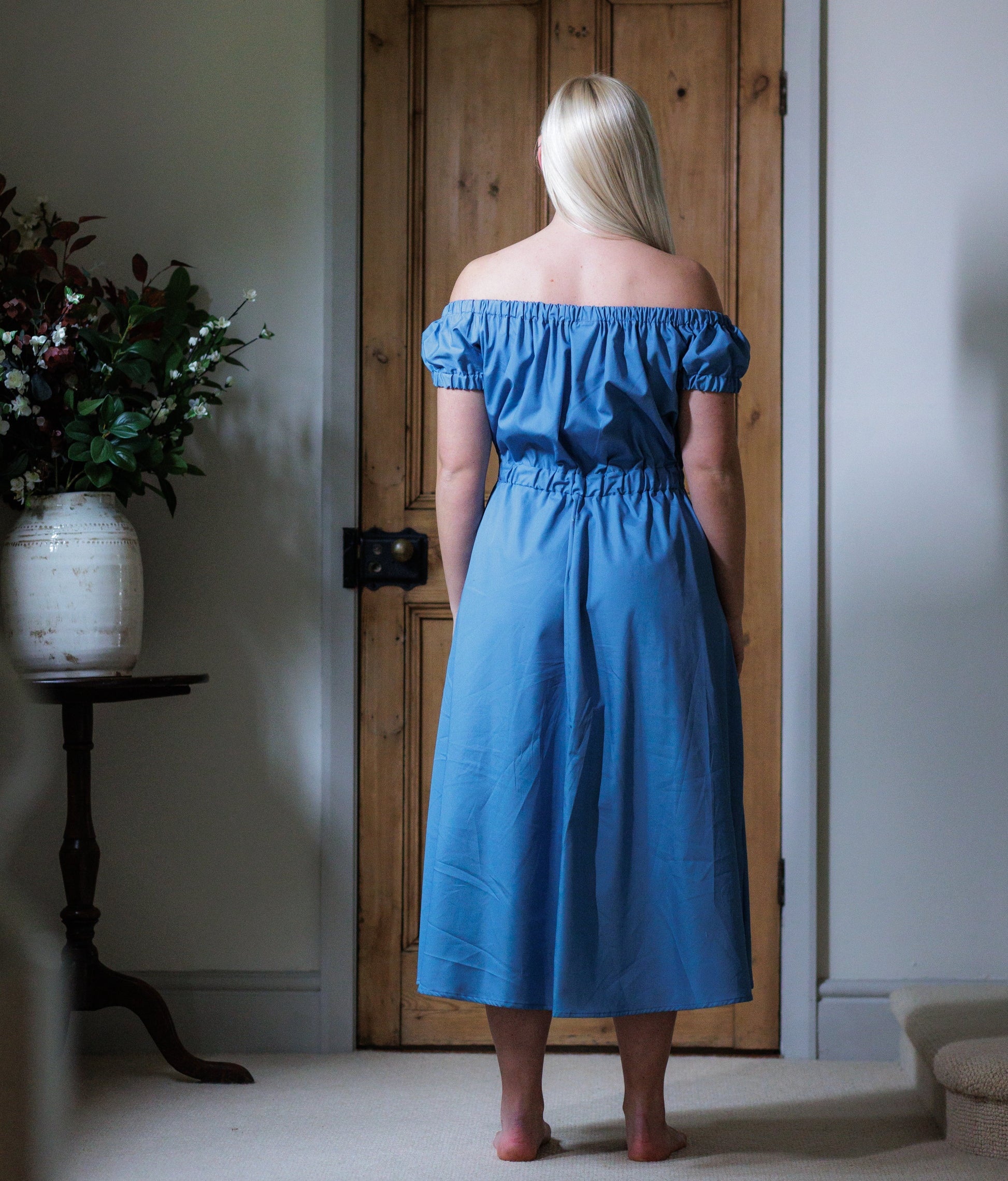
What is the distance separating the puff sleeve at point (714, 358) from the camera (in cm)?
155

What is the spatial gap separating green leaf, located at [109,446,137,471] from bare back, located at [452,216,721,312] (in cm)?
69

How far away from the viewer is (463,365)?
158 centimetres

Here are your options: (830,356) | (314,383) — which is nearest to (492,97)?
(314,383)

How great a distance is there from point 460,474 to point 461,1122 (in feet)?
3.56

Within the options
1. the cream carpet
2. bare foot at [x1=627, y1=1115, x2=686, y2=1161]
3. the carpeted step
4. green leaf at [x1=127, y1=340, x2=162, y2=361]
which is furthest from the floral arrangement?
the carpeted step

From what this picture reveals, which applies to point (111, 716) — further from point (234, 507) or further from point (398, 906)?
point (398, 906)

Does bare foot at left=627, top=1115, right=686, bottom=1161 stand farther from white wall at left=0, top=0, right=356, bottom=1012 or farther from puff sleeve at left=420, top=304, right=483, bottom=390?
puff sleeve at left=420, top=304, right=483, bottom=390

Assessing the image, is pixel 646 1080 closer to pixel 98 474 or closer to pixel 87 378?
pixel 98 474

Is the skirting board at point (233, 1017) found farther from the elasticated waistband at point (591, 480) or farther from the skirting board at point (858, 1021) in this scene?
the elasticated waistband at point (591, 480)

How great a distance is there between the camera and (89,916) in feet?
6.62

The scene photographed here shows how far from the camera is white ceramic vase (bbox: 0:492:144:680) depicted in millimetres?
1934

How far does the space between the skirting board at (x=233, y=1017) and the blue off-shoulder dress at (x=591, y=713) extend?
2.65 feet

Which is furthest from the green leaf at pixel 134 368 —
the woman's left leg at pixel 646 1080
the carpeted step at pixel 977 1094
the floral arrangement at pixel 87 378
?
the carpeted step at pixel 977 1094

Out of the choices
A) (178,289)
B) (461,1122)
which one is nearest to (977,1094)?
(461,1122)
